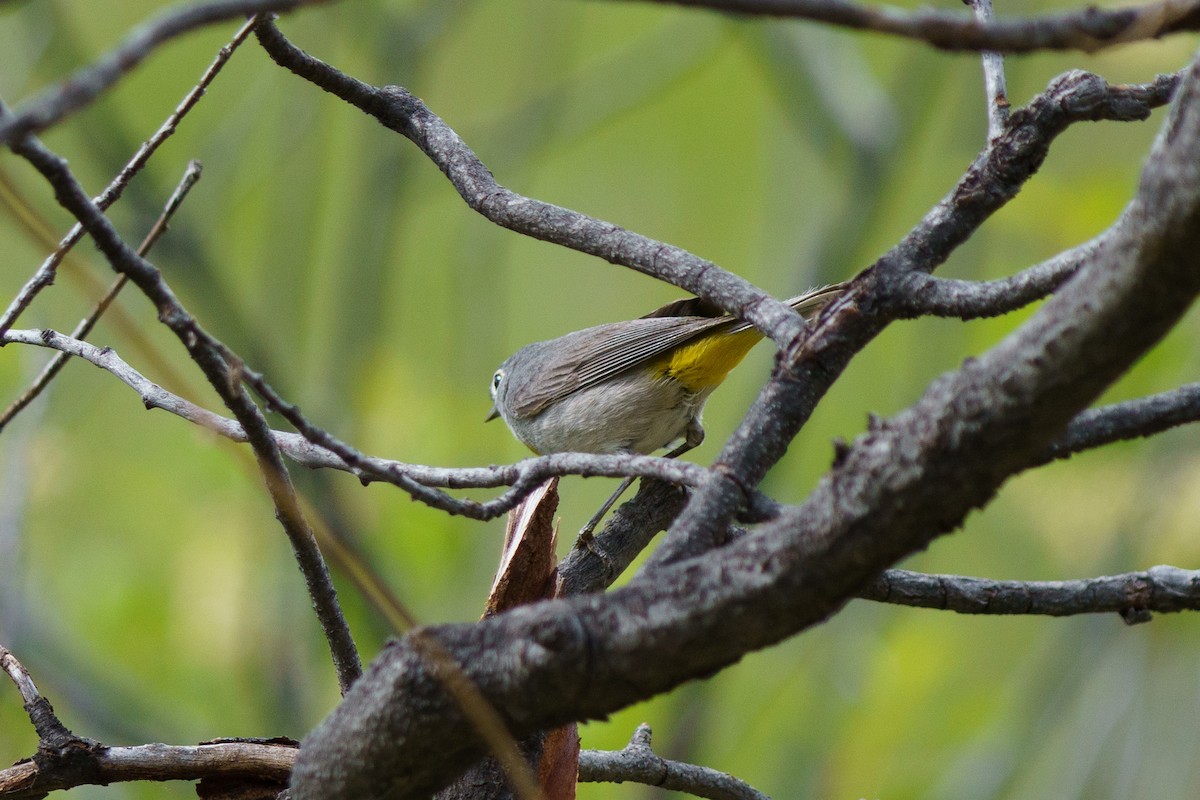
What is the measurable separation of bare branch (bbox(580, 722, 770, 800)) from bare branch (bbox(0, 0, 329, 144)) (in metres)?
1.78

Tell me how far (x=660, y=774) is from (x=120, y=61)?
187 centimetres

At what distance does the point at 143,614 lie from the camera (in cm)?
525

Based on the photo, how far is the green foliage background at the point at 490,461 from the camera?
4.83 metres

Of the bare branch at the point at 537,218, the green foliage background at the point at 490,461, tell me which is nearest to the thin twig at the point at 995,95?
the bare branch at the point at 537,218

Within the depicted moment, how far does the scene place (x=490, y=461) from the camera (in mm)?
6047

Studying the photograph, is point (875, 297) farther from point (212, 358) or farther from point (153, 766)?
point (153, 766)

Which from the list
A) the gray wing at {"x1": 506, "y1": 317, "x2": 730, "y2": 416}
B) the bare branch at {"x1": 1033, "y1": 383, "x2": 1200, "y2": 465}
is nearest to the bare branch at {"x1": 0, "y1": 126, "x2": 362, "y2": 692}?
the bare branch at {"x1": 1033, "y1": 383, "x2": 1200, "y2": 465}

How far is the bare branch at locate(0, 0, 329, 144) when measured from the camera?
0.85 meters

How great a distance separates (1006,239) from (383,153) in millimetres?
3614

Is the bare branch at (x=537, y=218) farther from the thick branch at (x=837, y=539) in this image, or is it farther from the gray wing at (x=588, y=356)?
the gray wing at (x=588, y=356)

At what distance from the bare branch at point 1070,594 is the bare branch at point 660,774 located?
2.33 feet

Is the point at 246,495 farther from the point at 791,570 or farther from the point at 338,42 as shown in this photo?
the point at 791,570

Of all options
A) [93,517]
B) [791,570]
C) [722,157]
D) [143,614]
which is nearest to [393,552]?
[143,614]

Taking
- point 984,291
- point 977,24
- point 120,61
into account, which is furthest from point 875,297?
point 120,61
